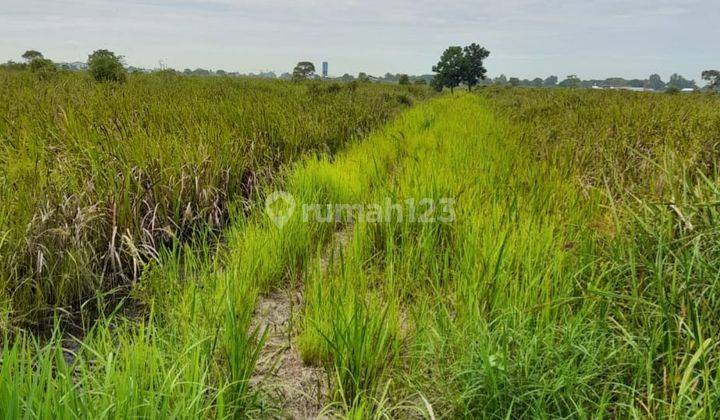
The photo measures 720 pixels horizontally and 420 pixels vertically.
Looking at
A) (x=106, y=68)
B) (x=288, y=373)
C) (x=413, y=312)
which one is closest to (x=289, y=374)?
(x=288, y=373)

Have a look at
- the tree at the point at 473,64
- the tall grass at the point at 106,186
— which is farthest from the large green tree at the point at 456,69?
the tall grass at the point at 106,186

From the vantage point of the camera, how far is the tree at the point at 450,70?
53719mm

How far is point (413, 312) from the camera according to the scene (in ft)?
6.32

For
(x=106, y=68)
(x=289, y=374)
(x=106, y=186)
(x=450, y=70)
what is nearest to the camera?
(x=289, y=374)

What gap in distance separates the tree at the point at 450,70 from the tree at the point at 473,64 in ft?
1.61

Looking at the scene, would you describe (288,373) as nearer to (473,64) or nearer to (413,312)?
(413,312)

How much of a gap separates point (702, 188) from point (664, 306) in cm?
102

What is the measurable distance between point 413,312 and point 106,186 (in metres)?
2.18

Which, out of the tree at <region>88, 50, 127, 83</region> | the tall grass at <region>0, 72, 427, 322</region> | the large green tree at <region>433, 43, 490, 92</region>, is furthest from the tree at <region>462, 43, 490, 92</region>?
the tall grass at <region>0, 72, 427, 322</region>

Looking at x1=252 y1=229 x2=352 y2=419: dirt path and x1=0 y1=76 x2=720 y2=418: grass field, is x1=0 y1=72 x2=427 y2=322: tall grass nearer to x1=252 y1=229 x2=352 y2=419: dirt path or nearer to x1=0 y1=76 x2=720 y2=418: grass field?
x1=0 y1=76 x2=720 y2=418: grass field

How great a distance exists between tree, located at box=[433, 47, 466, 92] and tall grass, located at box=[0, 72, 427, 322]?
51419 mm

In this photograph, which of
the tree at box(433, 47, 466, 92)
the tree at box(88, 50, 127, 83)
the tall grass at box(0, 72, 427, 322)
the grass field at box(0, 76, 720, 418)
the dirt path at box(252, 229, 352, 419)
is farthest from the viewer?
the tree at box(433, 47, 466, 92)

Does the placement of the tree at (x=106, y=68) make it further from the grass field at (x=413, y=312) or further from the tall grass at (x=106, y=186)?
the grass field at (x=413, y=312)

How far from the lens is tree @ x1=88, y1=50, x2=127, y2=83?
47.8 feet
